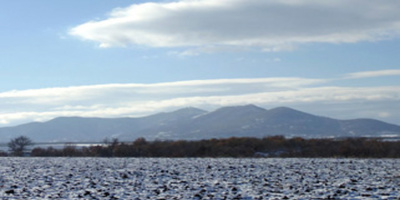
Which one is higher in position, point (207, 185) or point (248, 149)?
point (248, 149)

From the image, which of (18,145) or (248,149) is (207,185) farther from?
(18,145)

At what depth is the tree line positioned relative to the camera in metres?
80.3

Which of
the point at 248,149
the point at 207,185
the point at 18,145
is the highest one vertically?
the point at 18,145

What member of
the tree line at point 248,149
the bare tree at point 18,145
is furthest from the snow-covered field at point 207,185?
the bare tree at point 18,145

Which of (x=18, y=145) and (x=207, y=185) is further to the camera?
(x=18, y=145)

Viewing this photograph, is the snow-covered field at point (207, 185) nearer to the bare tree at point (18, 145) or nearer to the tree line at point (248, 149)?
the tree line at point (248, 149)

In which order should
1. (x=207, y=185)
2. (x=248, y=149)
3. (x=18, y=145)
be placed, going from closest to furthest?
(x=207, y=185) → (x=248, y=149) → (x=18, y=145)

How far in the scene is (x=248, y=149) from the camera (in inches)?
3349

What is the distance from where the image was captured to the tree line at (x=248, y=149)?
80.3 m

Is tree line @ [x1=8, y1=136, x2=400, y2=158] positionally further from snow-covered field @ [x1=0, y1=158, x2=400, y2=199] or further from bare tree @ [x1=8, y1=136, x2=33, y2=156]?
snow-covered field @ [x1=0, y1=158, x2=400, y2=199]

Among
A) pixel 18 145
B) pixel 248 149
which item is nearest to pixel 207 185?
pixel 248 149

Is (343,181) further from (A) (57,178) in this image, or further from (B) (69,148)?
(B) (69,148)

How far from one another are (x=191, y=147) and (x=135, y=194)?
58255 mm

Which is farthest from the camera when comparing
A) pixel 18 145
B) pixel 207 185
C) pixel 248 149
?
pixel 18 145
